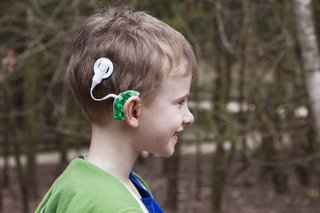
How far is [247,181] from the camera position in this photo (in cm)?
1186

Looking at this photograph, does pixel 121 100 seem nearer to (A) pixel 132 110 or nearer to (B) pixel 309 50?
(A) pixel 132 110

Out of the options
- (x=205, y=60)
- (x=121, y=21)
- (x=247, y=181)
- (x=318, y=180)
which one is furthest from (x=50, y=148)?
(x=121, y=21)

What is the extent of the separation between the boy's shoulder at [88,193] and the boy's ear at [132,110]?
0.48 ft

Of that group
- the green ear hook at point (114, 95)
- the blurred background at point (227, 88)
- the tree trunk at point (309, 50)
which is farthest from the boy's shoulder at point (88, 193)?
the tree trunk at point (309, 50)

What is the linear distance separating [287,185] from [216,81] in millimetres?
3109

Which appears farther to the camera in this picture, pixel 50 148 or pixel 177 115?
pixel 50 148

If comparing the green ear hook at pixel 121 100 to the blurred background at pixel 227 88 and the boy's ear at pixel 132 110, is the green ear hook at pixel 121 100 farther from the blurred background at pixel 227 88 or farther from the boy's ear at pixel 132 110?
the blurred background at pixel 227 88

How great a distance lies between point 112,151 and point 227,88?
23.7 feet

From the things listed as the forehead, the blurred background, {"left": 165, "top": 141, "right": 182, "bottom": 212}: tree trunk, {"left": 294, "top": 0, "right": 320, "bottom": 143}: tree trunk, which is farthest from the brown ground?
the forehead

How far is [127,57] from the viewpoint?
160cm

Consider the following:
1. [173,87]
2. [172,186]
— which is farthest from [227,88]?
[173,87]

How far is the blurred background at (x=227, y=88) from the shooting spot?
279 inches

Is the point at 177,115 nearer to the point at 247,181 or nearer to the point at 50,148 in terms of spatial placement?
the point at 247,181

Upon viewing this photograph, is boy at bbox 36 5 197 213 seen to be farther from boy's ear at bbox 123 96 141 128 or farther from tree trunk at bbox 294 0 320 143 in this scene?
tree trunk at bbox 294 0 320 143
